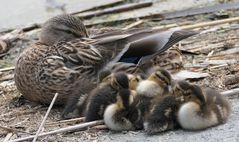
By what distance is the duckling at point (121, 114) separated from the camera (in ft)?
13.5

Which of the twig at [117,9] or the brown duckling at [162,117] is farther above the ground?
the brown duckling at [162,117]

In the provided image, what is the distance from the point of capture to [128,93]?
13.7ft

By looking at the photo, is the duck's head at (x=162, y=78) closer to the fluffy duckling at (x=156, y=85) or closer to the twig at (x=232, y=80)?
the fluffy duckling at (x=156, y=85)

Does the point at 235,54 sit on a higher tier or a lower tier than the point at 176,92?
lower

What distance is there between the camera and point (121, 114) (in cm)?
413

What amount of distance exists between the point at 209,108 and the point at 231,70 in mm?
1314

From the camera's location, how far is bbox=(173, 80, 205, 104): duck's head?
13.0 feet

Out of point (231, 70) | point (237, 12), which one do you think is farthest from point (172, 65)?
point (237, 12)

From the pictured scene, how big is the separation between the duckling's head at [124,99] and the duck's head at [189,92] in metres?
0.26

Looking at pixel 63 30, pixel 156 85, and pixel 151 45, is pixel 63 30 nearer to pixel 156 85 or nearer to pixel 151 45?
pixel 151 45

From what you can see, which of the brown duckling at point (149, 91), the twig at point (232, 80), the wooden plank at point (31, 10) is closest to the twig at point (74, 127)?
the brown duckling at point (149, 91)

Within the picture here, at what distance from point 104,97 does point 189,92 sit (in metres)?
0.53

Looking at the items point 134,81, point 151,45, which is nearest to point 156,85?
point 134,81

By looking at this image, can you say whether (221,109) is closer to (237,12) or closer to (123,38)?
(123,38)
